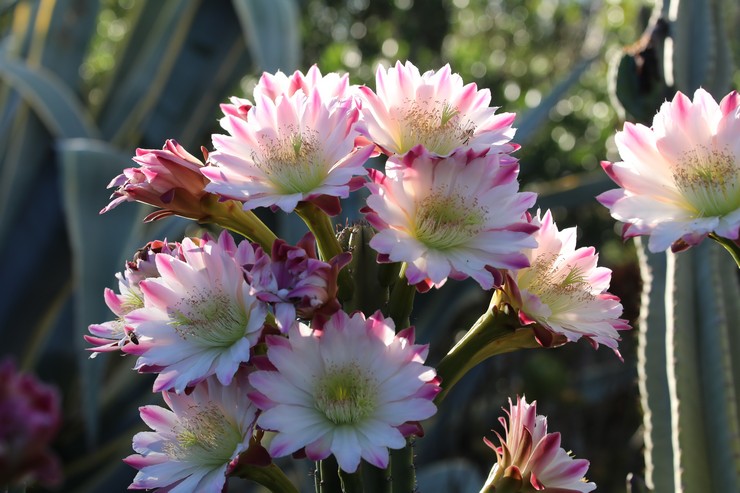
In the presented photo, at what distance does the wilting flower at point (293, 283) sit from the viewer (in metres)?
0.75

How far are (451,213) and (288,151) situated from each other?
16 centimetres

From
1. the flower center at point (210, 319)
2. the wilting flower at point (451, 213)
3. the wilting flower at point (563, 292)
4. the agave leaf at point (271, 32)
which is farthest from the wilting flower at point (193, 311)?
the agave leaf at point (271, 32)

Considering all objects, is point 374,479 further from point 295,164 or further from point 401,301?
point 295,164

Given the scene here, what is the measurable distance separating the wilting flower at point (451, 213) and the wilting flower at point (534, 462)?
0.17 m

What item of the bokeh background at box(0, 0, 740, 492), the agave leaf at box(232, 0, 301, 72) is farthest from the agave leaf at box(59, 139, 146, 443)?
the agave leaf at box(232, 0, 301, 72)

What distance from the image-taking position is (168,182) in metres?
0.87

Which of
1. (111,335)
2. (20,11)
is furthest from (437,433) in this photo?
(111,335)

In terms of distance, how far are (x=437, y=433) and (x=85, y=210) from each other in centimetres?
150

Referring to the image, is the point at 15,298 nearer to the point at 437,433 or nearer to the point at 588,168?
the point at 437,433

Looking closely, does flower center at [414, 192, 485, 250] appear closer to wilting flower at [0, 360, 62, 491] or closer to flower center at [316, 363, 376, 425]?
flower center at [316, 363, 376, 425]

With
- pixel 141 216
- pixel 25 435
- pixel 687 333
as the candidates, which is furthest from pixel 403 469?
pixel 141 216

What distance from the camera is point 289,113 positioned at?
0.87 metres

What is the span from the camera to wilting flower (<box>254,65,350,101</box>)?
0.91 m

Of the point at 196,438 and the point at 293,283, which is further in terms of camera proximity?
the point at 196,438
